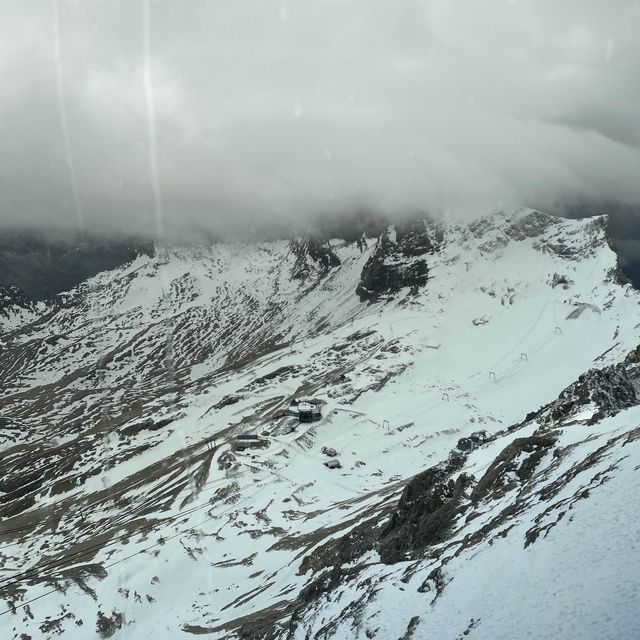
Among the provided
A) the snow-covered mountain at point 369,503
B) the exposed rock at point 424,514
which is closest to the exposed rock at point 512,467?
the snow-covered mountain at point 369,503

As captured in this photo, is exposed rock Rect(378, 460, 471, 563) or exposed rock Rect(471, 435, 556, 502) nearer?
exposed rock Rect(471, 435, 556, 502)

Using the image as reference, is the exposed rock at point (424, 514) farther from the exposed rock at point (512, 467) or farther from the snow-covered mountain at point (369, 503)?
the exposed rock at point (512, 467)

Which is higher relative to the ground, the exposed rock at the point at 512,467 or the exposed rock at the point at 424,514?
the exposed rock at the point at 512,467

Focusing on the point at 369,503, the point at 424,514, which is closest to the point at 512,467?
the point at 424,514

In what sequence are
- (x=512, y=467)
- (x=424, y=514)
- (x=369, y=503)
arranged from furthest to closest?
1. (x=369, y=503)
2. (x=424, y=514)
3. (x=512, y=467)

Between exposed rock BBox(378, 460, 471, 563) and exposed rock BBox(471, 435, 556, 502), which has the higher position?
exposed rock BBox(471, 435, 556, 502)

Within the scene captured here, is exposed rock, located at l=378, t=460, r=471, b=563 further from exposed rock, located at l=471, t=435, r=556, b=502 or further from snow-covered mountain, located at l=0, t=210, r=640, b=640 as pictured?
exposed rock, located at l=471, t=435, r=556, b=502

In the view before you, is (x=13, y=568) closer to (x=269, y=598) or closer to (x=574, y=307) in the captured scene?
(x=269, y=598)

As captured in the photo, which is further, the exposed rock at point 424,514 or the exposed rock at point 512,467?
the exposed rock at point 424,514

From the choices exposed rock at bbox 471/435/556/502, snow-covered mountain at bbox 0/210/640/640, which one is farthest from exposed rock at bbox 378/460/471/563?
exposed rock at bbox 471/435/556/502

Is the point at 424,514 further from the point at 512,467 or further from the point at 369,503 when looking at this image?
the point at 369,503

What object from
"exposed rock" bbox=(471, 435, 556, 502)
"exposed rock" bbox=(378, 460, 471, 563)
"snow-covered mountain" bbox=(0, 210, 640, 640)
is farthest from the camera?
"exposed rock" bbox=(378, 460, 471, 563)

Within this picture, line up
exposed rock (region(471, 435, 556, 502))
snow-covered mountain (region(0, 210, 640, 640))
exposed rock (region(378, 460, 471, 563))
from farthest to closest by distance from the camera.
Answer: exposed rock (region(378, 460, 471, 563)), exposed rock (region(471, 435, 556, 502)), snow-covered mountain (region(0, 210, 640, 640))

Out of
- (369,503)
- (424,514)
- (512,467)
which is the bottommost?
(369,503)
